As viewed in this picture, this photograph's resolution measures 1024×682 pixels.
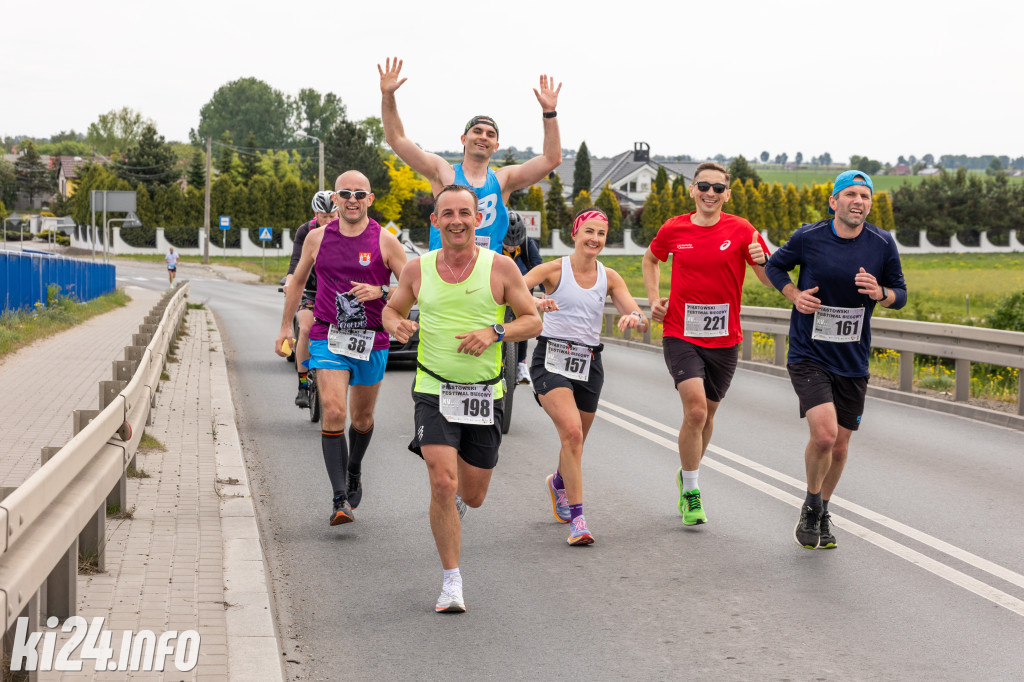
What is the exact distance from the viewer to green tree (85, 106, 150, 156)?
144875 mm

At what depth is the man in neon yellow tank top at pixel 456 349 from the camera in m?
5.67

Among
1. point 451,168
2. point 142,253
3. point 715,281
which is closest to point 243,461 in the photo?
point 451,168

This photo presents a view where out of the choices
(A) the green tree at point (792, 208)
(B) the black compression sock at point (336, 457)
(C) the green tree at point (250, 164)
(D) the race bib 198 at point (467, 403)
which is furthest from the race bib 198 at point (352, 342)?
(C) the green tree at point (250, 164)

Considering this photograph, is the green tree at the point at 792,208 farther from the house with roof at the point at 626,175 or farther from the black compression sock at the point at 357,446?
the black compression sock at the point at 357,446

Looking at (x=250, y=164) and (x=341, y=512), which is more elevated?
(x=250, y=164)

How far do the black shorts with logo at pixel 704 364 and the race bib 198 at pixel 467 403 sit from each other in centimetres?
213

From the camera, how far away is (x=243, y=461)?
913 centimetres

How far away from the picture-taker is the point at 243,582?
5.74 meters

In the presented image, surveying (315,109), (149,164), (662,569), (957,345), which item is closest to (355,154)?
(149,164)

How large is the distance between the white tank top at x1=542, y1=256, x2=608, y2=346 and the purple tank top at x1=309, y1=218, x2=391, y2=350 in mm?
1030

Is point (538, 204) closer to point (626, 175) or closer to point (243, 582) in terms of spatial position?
point (626, 175)

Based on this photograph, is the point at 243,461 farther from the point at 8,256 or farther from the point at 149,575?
the point at 8,256

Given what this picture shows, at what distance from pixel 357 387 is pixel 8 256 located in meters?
16.4

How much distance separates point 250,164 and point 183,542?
379ft
